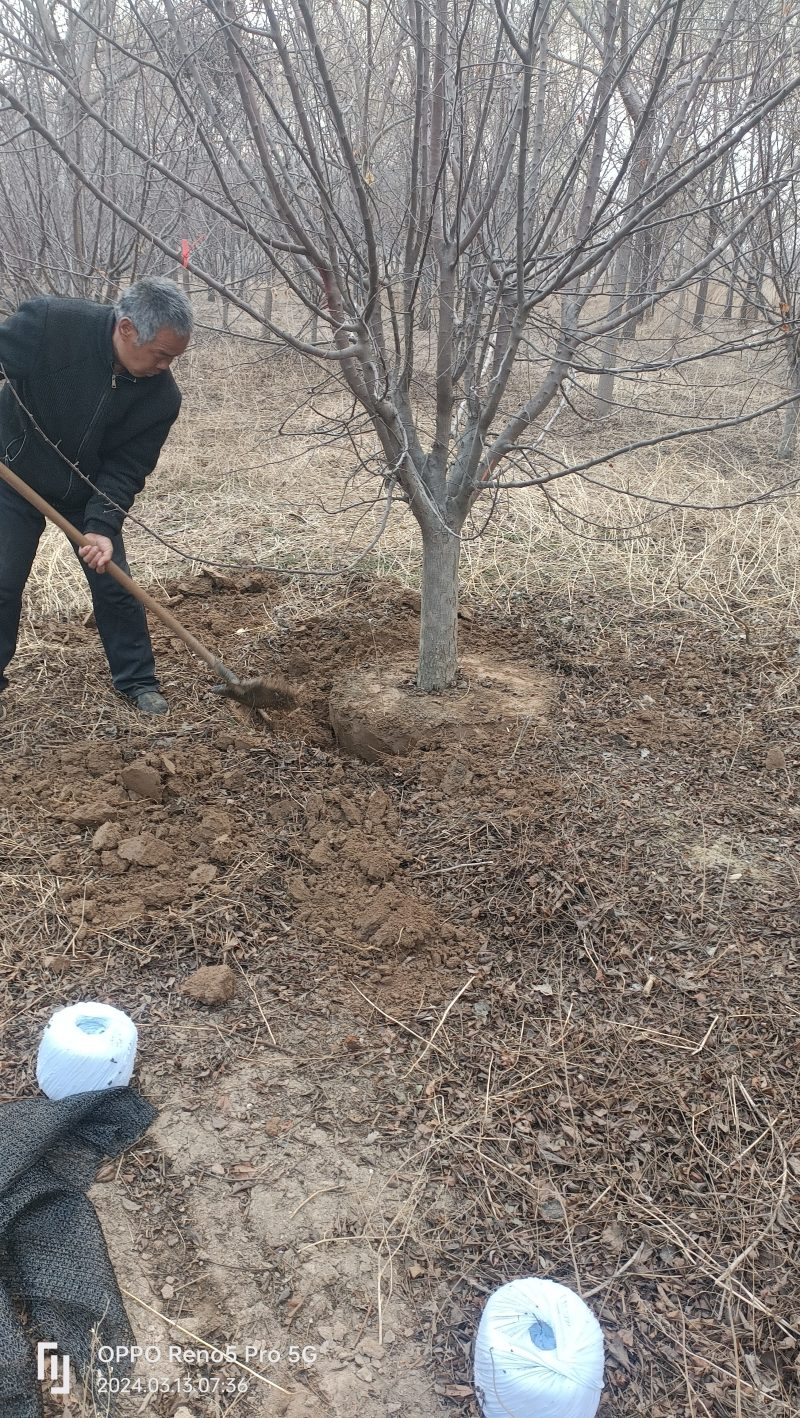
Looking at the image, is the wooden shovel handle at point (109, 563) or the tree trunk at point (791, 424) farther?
the tree trunk at point (791, 424)

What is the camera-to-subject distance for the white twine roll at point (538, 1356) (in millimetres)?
1588

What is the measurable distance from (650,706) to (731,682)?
1.64 ft

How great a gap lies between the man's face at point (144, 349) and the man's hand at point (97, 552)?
63 centimetres

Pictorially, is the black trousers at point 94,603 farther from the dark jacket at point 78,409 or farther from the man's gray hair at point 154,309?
the man's gray hair at point 154,309

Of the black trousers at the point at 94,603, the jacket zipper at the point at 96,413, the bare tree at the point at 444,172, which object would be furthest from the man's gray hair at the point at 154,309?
the black trousers at the point at 94,603

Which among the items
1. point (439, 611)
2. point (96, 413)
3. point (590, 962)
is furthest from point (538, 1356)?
point (96, 413)

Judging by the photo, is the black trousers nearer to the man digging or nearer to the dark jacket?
the man digging

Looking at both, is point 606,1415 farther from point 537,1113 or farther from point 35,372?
point 35,372

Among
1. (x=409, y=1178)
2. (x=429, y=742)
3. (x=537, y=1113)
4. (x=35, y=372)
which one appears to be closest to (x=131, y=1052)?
(x=409, y=1178)

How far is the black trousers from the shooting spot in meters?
3.50

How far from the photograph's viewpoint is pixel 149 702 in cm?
387

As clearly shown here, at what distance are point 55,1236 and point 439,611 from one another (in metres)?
2.51

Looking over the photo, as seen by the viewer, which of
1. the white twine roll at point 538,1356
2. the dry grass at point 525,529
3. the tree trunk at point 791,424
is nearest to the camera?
the white twine roll at point 538,1356

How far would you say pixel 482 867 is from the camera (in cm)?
294
